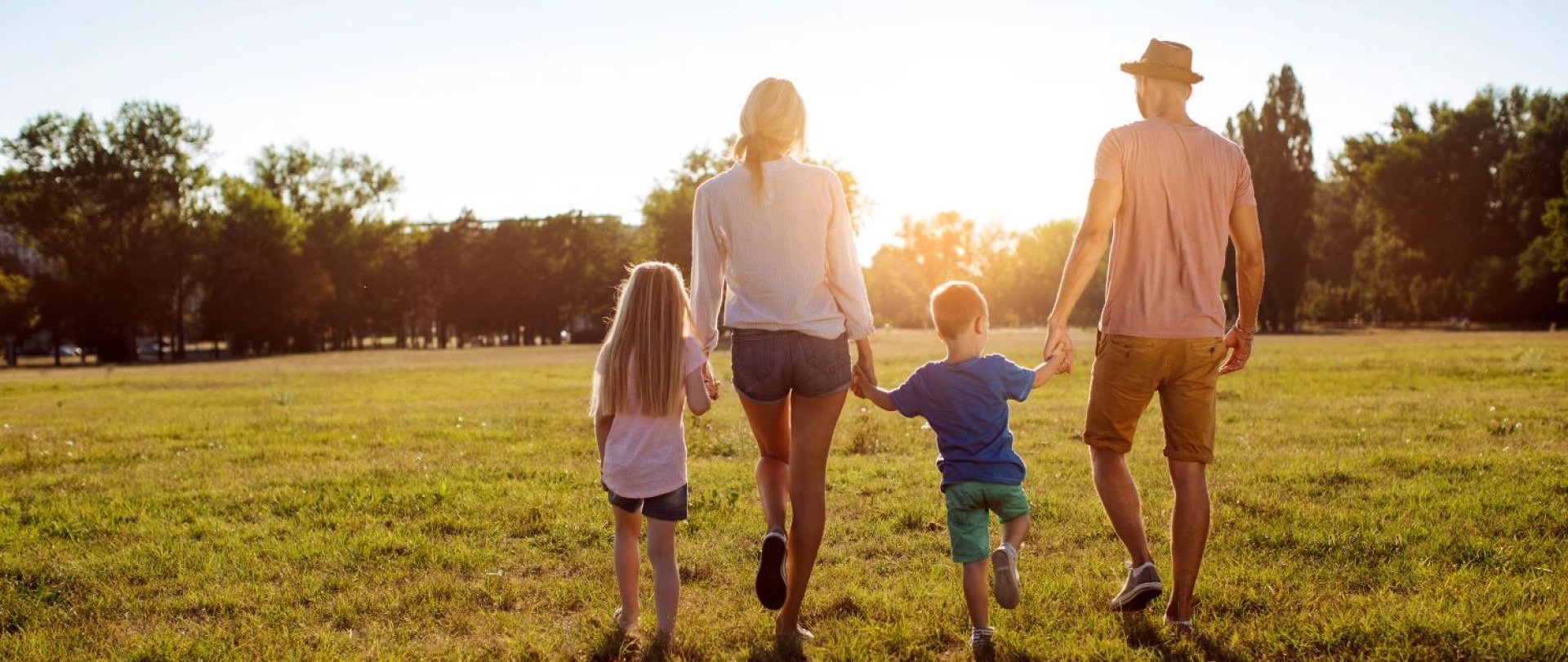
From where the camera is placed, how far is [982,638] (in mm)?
4113

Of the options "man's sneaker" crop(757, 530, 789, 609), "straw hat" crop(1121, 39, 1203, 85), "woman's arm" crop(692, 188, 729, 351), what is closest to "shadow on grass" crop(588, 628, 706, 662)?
"man's sneaker" crop(757, 530, 789, 609)

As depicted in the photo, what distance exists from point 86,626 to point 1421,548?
7.03 m

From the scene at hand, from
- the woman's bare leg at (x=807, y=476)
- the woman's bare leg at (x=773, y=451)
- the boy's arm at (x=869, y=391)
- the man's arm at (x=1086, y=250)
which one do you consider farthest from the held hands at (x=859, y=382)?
the man's arm at (x=1086, y=250)

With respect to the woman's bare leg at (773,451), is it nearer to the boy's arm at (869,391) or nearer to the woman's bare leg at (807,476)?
the woman's bare leg at (807,476)

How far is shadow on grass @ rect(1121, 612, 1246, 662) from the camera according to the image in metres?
4.04

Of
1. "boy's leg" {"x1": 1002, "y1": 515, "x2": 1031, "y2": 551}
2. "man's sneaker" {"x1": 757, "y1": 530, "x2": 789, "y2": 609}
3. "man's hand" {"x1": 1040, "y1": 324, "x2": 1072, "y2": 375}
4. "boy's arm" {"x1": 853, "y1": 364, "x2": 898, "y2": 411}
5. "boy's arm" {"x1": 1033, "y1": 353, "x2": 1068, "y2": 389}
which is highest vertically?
"man's hand" {"x1": 1040, "y1": 324, "x2": 1072, "y2": 375}

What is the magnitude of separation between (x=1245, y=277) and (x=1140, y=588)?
1.49 m

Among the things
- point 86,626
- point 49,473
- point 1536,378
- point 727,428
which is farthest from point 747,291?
point 1536,378

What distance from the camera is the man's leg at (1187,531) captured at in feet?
14.1

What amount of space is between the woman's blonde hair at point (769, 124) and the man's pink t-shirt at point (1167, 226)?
1351 mm

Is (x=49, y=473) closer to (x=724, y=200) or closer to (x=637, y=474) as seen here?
(x=637, y=474)

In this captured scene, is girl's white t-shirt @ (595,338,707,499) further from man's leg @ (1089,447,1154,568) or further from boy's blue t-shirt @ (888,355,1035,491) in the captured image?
man's leg @ (1089,447,1154,568)

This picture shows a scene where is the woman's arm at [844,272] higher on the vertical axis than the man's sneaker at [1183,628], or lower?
higher

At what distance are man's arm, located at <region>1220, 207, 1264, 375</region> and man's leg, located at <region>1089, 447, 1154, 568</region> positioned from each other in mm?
622
